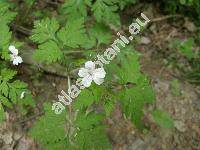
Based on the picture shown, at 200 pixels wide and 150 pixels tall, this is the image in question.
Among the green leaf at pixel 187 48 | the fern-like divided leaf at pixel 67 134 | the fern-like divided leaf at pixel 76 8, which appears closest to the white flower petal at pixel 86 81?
the fern-like divided leaf at pixel 67 134

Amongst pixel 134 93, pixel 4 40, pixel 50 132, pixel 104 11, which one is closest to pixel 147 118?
pixel 134 93

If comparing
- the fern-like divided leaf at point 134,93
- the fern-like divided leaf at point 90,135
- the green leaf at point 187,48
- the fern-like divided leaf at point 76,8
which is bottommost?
the green leaf at point 187,48

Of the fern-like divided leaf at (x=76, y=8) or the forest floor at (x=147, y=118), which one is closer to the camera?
the forest floor at (x=147, y=118)

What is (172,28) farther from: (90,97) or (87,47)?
(90,97)

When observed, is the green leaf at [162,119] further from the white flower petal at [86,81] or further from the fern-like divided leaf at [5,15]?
the fern-like divided leaf at [5,15]

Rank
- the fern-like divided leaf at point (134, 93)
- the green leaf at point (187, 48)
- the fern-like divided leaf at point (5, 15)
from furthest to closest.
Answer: the green leaf at point (187, 48), the fern-like divided leaf at point (5, 15), the fern-like divided leaf at point (134, 93)

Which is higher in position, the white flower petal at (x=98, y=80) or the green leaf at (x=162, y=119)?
the white flower petal at (x=98, y=80)

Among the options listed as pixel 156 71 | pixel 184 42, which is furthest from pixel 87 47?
pixel 184 42
